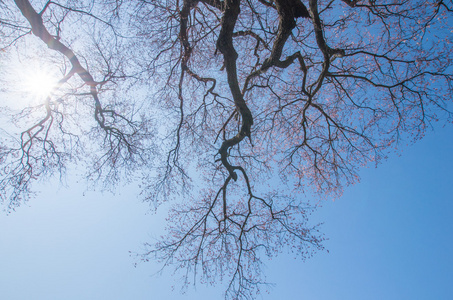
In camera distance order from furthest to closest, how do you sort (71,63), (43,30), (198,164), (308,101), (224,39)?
(198,164) → (308,101) → (71,63) → (43,30) → (224,39)

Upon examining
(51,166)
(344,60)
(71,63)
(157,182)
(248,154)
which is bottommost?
(157,182)

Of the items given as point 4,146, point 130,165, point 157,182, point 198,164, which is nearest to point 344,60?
point 198,164

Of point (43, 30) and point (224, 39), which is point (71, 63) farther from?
point (224, 39)

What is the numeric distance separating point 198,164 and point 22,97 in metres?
5.03

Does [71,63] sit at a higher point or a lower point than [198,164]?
higher

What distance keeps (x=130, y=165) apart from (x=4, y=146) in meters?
3.22

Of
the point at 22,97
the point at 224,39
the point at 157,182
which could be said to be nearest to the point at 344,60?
the point at 224,39

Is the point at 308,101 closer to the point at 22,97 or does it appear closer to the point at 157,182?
the point at 157,182

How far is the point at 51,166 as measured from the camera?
6.95 metres

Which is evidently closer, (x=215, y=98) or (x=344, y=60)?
(x=344, y=60)

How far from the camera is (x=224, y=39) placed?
16.0ft

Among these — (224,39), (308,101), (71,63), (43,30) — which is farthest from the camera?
(308,101)

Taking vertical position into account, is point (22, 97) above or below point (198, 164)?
above

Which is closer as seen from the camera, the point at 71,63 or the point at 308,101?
the point at 71,63
